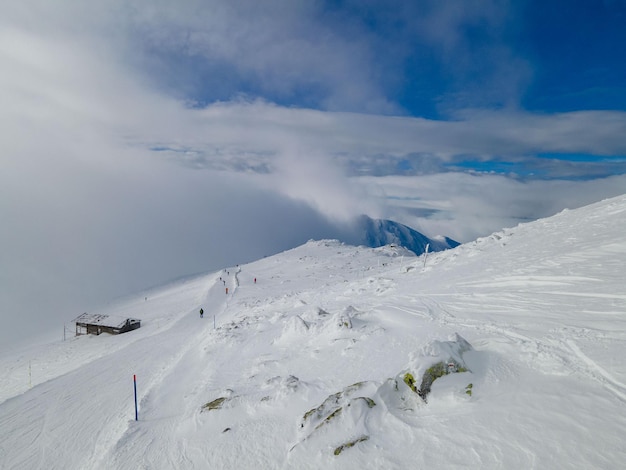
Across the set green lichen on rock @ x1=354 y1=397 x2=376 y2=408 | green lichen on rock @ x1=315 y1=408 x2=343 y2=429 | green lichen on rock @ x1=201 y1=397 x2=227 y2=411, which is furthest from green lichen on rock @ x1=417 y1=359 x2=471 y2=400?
green lichen on rock @ x1=201 y1=397 x2=227 y2=411

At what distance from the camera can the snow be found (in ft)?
28.1

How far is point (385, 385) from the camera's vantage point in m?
11.1

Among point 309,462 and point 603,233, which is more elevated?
point 603,233

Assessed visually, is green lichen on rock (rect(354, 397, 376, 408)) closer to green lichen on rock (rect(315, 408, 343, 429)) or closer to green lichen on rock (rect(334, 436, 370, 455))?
green lichen on rock (rect(315, 408, 343, 429))

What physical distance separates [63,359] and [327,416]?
36.7 m

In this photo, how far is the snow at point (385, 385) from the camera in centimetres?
855

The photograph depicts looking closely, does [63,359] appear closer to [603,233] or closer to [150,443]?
[150,443]

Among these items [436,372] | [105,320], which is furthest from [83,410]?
[105,320]

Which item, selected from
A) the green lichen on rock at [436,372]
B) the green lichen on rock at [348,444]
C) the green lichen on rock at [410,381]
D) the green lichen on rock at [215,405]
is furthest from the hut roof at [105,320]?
the green lichen on rock at [436,372]

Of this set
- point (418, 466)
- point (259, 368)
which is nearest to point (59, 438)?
point (259, 368)

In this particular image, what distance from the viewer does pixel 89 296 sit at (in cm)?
14475

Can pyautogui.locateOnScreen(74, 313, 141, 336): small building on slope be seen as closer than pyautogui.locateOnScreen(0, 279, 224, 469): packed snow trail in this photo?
No

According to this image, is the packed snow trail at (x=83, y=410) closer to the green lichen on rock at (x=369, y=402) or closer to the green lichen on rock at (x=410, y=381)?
the green lichen on rock at (x=369, y=402)

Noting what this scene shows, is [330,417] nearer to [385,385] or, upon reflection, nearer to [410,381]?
[385,385]
